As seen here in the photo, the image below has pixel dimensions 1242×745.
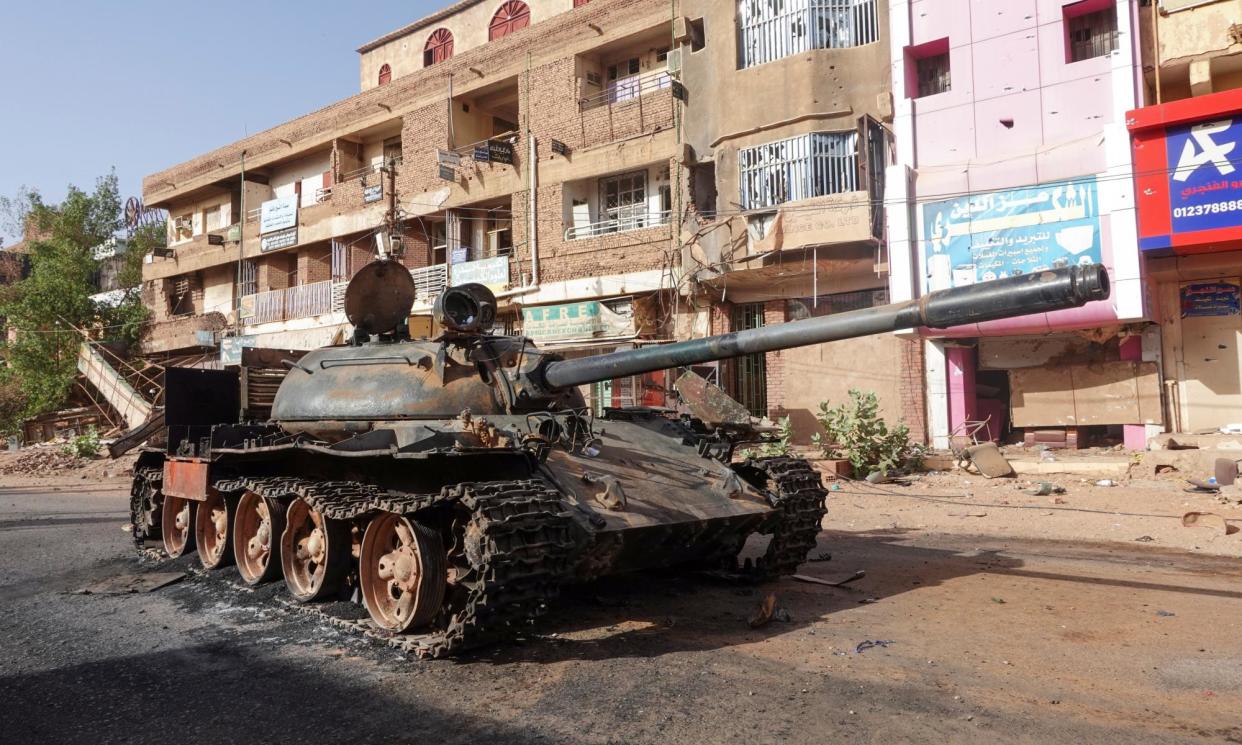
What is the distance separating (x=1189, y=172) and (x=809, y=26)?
6.79 metres

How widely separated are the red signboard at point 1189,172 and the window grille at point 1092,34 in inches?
80.2

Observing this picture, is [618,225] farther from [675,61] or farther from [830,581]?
[830,581]

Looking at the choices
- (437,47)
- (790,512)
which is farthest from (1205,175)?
(437,47)

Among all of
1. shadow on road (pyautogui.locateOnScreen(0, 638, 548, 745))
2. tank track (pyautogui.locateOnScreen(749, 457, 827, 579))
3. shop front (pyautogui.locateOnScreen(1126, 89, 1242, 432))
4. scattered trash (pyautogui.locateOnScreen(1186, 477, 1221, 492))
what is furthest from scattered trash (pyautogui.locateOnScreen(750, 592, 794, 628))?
shop front (pyautogui.locateOnScreen(1126, 89, 1242, 432))

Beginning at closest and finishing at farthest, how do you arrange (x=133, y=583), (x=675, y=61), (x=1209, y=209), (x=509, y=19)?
(x=133, y=583), (x=1209, y=209), (x=675, y=61), (x=509, y=19)

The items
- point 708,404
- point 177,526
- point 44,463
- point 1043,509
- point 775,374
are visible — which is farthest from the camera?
Result: point 44,463

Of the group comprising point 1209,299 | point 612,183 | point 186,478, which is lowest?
point 186,478

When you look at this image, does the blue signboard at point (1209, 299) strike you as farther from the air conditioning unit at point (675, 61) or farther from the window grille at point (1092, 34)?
the air conditioning unit at point (675, 61)

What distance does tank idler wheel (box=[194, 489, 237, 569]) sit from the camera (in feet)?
26.8

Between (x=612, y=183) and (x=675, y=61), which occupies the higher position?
(x=675, y=61)

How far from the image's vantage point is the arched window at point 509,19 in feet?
81.6

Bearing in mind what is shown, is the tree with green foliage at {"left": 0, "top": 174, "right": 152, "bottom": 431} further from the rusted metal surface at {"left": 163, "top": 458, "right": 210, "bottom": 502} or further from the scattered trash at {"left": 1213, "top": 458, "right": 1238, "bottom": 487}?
the scattered trash at {"left": 1213, "top": 458, "right": 1238, "bottom": 487}

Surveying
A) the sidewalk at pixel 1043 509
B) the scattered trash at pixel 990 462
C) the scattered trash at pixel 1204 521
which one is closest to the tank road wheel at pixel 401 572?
the sidewalk at pixel 1043 509

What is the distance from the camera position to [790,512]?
706 cm
